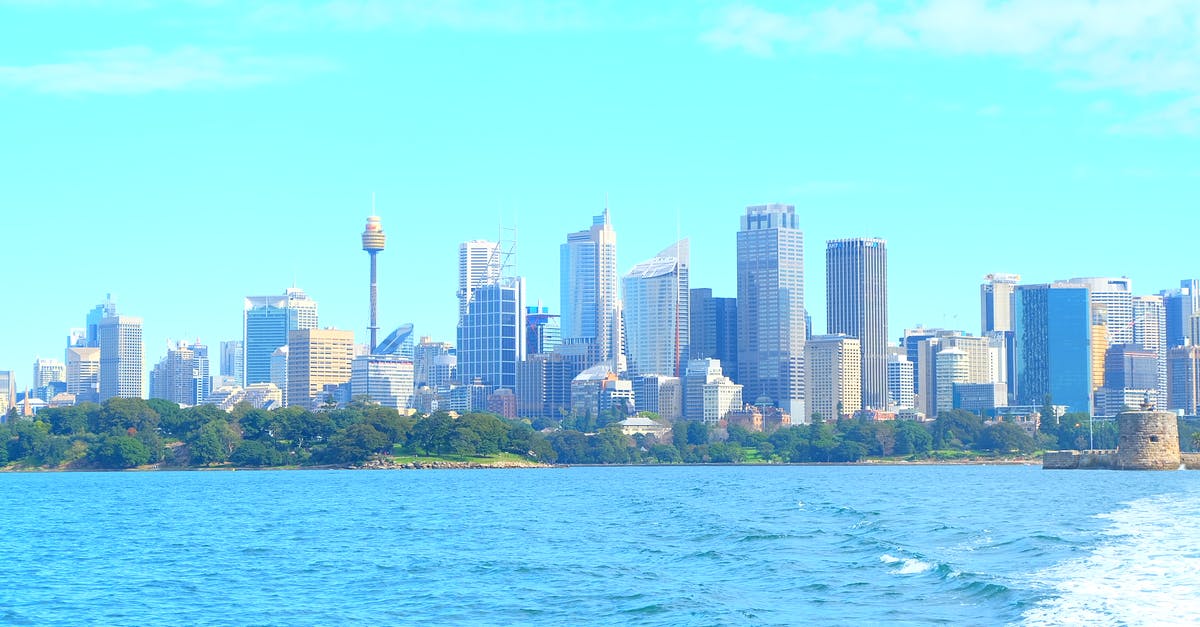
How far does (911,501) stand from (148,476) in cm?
11516

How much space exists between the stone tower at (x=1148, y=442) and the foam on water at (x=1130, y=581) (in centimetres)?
8661

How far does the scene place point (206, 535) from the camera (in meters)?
77.6

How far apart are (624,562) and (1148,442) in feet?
325

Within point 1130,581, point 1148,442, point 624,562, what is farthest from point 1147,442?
point 1130,581

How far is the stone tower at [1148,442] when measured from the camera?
14612 centimetres

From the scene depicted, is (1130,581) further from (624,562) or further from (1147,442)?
(1147,442)

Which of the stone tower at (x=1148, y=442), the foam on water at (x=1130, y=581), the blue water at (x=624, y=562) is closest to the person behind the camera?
the foam on water at (x=1130, y=581)

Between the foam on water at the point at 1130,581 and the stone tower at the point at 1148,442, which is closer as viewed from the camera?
the foam on water at the point at 1130,581

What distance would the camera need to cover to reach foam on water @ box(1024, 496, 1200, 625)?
131 feet

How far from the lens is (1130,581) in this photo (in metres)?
45.3

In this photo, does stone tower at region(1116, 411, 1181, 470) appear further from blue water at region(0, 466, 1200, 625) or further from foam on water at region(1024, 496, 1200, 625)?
foam on water at region(1024, 496, 1200, 625)

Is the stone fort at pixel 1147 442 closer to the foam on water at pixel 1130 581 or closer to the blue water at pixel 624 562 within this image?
the blue water at pixel 624 562

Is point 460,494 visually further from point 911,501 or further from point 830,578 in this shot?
point 830,578

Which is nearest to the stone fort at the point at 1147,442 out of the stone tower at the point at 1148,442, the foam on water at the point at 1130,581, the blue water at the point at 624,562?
the stone tower at the point at 1148,442
